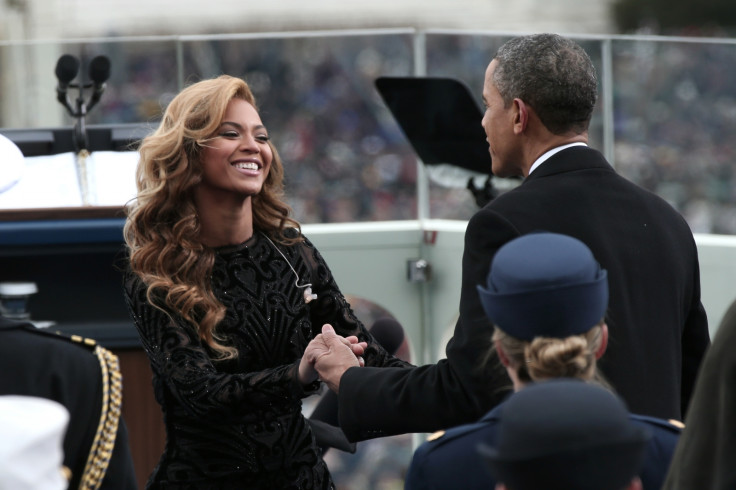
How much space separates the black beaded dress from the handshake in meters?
0.03

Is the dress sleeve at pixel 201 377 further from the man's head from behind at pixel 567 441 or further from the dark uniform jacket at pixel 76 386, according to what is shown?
the man's head from behind at pixel 567 441

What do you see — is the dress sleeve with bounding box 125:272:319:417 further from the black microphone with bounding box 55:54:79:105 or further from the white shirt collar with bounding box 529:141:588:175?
the black microphone with bounding box 55:54:79:105

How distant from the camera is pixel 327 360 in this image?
2.51 m

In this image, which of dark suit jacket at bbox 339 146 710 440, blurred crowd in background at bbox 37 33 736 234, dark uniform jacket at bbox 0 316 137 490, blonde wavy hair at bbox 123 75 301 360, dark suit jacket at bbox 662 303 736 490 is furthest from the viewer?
blurred crowd in background at bbox 37 33 736 234

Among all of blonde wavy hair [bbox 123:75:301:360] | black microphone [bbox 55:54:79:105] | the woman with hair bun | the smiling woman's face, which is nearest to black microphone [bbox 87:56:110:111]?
black microphone [bbox 55:54:79:105]

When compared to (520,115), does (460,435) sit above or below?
below

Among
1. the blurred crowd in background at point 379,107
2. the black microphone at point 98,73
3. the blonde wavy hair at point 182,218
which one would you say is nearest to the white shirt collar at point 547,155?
the blonde wavy hair at point 182,218

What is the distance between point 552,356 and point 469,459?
0.68ft

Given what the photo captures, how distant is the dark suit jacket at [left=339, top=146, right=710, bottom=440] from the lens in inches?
91.7

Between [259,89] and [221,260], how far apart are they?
10.6 ft

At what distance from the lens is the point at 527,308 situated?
1.80 meters

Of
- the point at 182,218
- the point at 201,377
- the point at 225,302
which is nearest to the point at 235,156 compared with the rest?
the point at 182,218

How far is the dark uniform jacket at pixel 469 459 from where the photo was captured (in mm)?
1768

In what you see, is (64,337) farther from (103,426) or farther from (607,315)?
(607,315)
